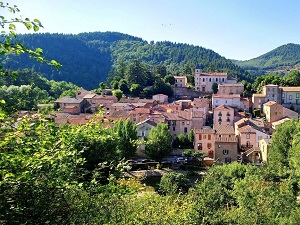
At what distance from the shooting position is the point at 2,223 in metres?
3.90

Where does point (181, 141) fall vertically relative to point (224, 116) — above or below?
below

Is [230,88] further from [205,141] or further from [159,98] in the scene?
[205,141]

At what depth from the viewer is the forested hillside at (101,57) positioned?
112 metres

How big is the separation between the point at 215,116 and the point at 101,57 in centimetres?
12549

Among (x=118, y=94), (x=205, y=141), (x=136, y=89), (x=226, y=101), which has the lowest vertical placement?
(x=205, y=141)

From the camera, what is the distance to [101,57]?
161875mm

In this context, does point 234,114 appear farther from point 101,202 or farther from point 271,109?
point 101,202

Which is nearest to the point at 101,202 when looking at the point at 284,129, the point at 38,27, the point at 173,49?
the point at 38,27

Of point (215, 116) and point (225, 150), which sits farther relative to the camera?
point (215, 116)

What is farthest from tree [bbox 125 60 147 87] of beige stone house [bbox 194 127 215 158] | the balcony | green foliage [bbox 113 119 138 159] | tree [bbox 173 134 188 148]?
green foliage [bbox 113 119 138 159]

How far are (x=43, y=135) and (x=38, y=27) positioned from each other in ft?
4.89

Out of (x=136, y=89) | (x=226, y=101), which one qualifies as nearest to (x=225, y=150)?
(x=226, y=101)

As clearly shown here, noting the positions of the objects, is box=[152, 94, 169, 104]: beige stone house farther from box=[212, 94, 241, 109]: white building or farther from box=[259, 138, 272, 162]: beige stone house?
box=[259, 138, 272, 162]: beige stone house

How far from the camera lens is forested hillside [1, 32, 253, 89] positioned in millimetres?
111750
